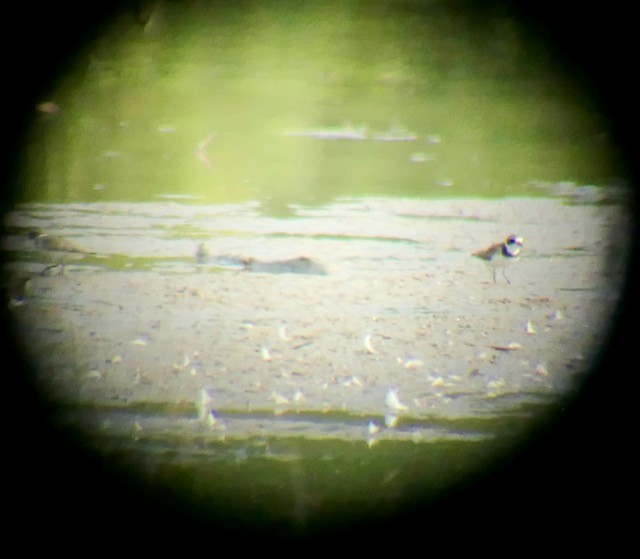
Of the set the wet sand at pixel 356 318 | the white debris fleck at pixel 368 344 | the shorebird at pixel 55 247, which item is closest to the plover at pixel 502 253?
the wet sand at pixel 356 318

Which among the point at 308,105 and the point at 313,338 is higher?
the point at 308,105

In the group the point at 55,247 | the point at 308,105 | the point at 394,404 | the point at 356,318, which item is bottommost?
the point at 394,404

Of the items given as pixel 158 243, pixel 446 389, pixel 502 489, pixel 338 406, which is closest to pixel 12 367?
pixel 158 243

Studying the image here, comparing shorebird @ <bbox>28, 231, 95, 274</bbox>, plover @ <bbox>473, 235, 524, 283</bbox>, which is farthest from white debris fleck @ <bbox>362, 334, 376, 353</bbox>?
shorebird @ <bbox>28, 231, 95, 274</bbox>

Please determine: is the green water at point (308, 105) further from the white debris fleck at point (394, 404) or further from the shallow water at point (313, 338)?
the white debris fleck at point (394, 404)

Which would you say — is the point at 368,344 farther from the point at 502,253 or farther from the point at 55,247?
the point at 55,247

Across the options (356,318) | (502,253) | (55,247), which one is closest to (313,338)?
(356,318)

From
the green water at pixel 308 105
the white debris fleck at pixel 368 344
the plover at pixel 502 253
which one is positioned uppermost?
the green water at pixel 308 105
